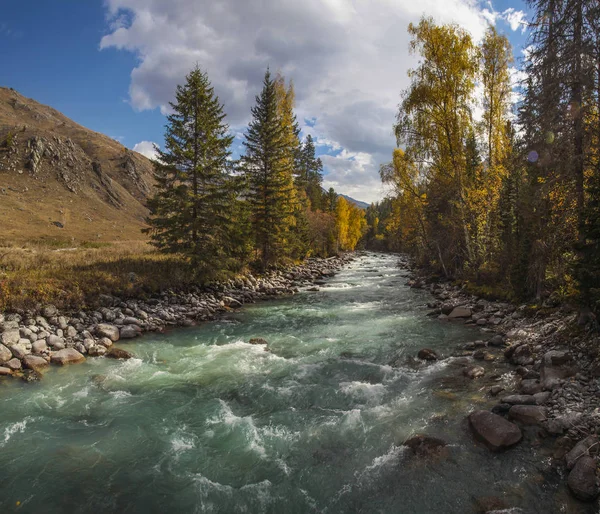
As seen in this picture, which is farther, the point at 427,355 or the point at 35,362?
the point at 427,355

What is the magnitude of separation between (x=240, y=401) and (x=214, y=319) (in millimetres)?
8853

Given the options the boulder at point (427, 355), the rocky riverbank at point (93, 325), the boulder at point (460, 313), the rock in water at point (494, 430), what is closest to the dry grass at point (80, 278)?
the rocky riverbank at point (93, 325)

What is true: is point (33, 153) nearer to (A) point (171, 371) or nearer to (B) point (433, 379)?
(A) point (171, 371)

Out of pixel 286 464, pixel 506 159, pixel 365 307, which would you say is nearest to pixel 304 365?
pixel 286 464

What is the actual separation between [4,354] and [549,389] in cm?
1473

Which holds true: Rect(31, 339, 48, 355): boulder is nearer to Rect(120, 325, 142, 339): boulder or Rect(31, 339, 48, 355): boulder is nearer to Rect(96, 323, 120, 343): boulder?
Rect(96, 323, 120, 343): boulder

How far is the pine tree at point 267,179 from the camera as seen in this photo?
1129 inches

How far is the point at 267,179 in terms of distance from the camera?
95.0 ft

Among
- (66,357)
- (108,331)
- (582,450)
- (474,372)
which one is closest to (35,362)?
(66,357)

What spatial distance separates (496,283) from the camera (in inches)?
717

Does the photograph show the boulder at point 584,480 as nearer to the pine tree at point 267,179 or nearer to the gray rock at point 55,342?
the gray rock at point 55,342

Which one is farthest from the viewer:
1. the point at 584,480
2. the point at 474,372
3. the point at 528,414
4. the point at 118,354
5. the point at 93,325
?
the point at 93,325

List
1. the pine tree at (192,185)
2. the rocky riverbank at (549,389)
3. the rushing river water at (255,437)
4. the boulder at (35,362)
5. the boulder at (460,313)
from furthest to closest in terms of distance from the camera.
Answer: the pine tree at (192,185), the boulder at (460,313), the boulder at (35,362), the rocky riverbank at (549,389), the rushing river water at (255,437)

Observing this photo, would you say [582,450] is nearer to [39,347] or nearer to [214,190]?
[39,347]
